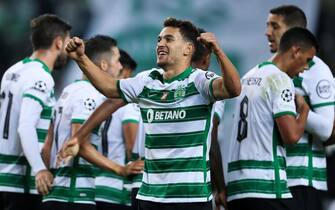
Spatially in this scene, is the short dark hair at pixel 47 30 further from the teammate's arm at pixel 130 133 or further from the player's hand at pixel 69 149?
the player's hand at pixel 69 149

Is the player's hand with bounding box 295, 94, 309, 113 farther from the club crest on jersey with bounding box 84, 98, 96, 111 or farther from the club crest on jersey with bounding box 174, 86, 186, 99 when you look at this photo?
the club crest on jersey with bounding box 84, 98, 96, 111

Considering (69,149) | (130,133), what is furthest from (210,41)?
(130,133)

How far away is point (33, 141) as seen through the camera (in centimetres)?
1012

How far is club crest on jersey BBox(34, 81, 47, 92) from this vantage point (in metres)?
10.3

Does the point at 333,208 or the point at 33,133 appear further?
the point at 333,208

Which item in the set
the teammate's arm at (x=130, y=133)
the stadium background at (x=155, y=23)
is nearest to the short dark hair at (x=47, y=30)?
the teammate's arm at (x=130, y=133)

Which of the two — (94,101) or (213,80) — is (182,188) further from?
(94,101)

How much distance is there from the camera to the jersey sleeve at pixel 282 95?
9.46 meters

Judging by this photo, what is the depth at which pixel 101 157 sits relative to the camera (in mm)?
10023

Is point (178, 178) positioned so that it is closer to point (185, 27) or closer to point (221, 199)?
point (185, 27)

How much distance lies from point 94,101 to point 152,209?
180 cm

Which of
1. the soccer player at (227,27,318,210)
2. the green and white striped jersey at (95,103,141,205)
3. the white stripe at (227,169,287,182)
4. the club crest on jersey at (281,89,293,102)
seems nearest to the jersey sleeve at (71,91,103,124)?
the green and white striped jersey at (95,103,141,205)

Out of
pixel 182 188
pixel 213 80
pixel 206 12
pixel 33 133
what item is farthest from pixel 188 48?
pixel 206 12

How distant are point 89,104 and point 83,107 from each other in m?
0.07
